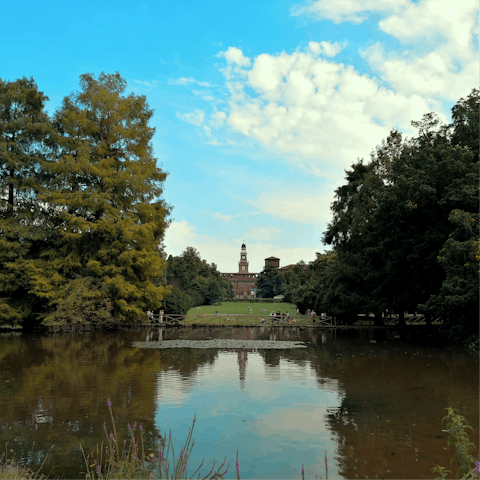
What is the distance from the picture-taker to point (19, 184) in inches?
1190

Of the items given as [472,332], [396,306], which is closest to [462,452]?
[472,332]

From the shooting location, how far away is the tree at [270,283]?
11750cm

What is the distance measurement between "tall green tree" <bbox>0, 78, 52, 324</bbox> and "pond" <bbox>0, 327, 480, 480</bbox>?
11.0 meters

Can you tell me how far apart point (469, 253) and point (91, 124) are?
84.4 feet

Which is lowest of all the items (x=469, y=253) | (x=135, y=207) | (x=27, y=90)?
(x=469, y=253)

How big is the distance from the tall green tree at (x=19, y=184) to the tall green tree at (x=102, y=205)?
108 cm

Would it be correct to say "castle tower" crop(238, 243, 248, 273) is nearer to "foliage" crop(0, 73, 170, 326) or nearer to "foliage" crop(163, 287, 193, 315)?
"foliage" crop(163, 287, 193, 315)

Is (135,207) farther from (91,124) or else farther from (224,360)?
(224,360)

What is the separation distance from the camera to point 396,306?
30.7 m

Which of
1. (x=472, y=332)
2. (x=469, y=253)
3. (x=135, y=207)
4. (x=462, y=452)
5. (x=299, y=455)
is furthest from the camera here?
(x=135, y=207)

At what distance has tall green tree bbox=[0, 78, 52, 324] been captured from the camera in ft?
94.5

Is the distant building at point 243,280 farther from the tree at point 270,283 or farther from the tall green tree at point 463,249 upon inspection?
the tall green tree at point 463,249

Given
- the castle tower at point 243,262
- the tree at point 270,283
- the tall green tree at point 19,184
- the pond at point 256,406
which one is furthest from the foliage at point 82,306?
the castle tower at point 243,262

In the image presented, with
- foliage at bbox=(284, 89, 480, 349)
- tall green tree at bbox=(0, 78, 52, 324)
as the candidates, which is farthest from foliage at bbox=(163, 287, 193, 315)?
foliage at bbox=(284, 89, 480, 349)
